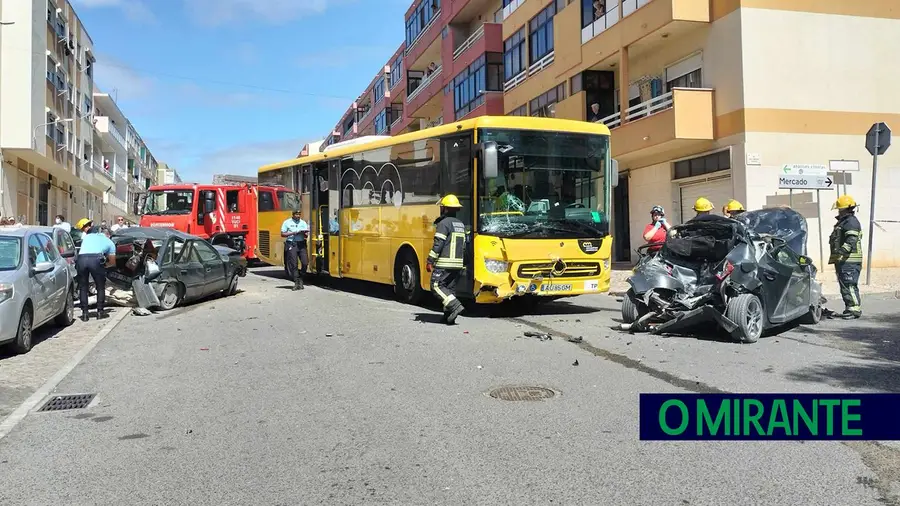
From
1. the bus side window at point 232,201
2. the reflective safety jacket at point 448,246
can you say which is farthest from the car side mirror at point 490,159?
the bus side window at point 232,201

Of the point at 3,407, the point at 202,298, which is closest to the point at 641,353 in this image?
the point at 3,407

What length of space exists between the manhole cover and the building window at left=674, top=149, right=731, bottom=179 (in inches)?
590

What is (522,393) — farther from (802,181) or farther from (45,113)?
(45,113)

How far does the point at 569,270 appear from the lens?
434 inches

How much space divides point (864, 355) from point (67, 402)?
26.6ft

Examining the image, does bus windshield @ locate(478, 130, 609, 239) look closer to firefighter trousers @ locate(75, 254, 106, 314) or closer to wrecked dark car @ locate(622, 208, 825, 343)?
wrecked dark car @ locate(622, 208, 825, 343)

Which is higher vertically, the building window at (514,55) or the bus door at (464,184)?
the building window at (514,55)

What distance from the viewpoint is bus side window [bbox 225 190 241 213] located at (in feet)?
79.4

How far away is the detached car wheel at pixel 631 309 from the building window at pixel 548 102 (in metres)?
17.0

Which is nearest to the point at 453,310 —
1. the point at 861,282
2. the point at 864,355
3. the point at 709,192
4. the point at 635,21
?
the point at 864,355

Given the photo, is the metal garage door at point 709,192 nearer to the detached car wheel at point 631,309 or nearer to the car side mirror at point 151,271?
the detached car wheel at point 631,309

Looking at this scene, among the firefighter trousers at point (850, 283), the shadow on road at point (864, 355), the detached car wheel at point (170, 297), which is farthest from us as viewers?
the detached car wheel at point (170, 297)

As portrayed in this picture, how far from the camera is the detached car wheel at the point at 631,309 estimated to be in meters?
9.72

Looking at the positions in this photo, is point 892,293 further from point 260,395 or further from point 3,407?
point 3,407
